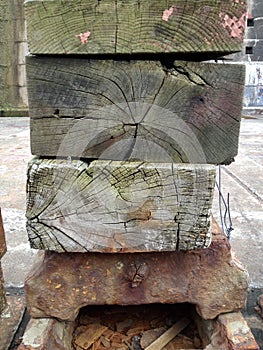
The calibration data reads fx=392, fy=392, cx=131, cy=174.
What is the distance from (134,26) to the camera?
3.98 ft

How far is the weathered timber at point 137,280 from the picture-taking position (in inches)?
57.6

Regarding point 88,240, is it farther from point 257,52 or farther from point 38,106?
point 257,52

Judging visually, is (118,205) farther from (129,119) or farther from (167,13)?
(167,13)

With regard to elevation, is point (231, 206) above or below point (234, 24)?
below

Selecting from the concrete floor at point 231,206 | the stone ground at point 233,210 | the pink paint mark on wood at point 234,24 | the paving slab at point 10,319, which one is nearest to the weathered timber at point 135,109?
the pink paint mark on wood at point 234,24

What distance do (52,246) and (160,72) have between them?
69 cm

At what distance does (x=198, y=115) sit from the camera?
1.31m

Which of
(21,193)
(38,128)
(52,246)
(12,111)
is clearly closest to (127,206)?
(52,246)

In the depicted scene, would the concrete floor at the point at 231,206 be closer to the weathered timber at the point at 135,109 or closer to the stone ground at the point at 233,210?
the stone ground at the point at 233,210

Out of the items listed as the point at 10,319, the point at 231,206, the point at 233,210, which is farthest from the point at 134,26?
the point at 231,206

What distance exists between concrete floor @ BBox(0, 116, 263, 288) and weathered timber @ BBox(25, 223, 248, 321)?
30.9 inches

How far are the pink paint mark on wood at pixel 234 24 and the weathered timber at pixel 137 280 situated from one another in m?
0.75

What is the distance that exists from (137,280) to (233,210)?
6.94ft

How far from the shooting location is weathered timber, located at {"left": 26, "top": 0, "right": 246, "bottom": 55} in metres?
1.20
